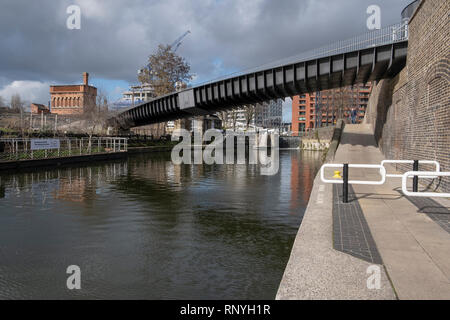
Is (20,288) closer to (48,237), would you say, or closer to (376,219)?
(48,237)

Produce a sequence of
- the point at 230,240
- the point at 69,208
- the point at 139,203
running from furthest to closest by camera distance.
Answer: the point at 139,203 → the point at 69,208 → the point at 230,240

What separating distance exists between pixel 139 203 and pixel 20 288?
8141 millimetres

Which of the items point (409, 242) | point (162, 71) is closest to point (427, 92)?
point (409, 242)

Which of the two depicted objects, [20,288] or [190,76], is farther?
[190,76]

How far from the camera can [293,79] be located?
29.1 metres

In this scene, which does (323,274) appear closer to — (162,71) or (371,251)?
(371,251)

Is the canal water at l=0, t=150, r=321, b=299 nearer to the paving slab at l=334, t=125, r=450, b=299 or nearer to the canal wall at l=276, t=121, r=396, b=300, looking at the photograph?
the canal wall at l=276, t=121, r=396, b=300

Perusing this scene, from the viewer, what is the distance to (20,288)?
651 cm

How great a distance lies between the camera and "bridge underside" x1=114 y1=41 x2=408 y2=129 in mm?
25156

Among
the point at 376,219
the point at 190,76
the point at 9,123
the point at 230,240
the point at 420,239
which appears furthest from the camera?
the point at 190,76

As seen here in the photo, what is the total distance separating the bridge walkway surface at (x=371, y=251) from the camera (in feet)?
15.6

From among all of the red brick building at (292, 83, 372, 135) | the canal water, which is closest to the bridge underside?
the canal water
